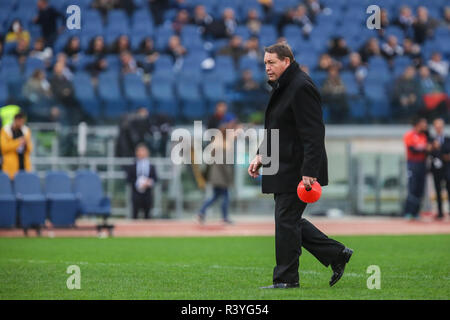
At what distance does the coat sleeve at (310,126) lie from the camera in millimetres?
8203

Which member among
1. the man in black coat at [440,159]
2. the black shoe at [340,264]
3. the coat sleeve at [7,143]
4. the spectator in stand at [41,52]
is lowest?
the black shoe at [340,264]

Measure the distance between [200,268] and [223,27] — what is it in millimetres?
16476

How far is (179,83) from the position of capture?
2358 cm

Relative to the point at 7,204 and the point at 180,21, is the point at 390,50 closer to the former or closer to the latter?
the point at 180,21

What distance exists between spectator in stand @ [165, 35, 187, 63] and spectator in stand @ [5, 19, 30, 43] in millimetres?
3936

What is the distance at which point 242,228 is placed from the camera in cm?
1919

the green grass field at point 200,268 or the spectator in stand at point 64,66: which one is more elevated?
the spectator in stand at point 64,66

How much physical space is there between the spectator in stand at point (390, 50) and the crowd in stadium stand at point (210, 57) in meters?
0.04

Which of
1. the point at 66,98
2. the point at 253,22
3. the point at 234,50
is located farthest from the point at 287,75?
the point at 253,22

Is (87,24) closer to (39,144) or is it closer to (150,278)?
(39,144)

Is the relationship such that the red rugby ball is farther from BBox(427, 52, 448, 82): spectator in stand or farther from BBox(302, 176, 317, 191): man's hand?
BBox(427, 52, 448, 82): spectator in stand

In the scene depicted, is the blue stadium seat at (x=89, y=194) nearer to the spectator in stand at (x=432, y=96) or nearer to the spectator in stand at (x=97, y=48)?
the spectator in stand at (x=97, y=48)

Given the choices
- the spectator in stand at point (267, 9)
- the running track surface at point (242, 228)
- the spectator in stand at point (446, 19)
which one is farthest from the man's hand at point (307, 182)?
the spectator in stand at point (446, 19)
